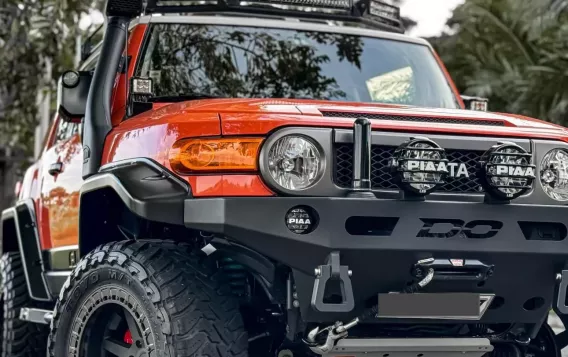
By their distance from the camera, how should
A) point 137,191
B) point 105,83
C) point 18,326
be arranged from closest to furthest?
point 137,191 < point 105,83 < point 18,326

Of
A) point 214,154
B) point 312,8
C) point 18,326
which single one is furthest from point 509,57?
point 214,154

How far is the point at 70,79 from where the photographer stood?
5.27m

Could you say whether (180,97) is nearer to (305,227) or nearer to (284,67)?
(284,67)

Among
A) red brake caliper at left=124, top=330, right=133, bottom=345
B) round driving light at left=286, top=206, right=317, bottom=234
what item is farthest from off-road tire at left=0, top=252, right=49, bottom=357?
round driving light at left=286, top=206, right=317, bottom=234

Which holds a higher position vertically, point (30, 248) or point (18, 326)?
point (30, 248)

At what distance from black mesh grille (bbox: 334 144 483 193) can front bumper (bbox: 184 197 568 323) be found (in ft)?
0.49

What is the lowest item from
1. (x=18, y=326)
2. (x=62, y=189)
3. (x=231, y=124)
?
(x=18, y=326)

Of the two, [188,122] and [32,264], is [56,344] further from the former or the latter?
[32,264]

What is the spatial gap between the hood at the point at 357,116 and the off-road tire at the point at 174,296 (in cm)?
59

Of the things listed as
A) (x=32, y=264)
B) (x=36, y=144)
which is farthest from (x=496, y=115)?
(x=36, y=144)

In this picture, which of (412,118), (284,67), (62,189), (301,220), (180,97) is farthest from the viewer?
(62,189)

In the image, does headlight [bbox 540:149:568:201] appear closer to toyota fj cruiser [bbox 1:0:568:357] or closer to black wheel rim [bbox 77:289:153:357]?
toyota fj cruiser [bbox 1:0:568:357]

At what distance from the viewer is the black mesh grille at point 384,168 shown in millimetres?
4426

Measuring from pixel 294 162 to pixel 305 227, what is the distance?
267 millimetres
